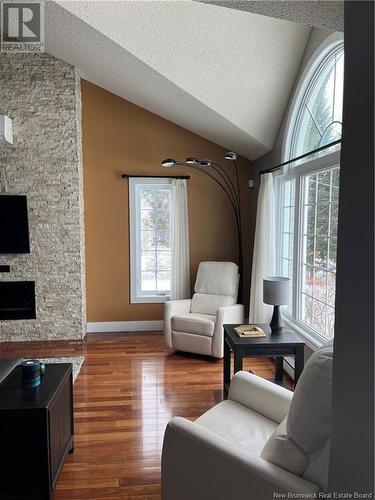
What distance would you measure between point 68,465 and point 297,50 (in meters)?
3.72

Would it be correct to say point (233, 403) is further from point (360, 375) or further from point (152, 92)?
point (152, 92)

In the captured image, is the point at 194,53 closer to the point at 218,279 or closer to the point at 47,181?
the point at 47,181

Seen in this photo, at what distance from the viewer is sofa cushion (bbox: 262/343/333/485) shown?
4.18 feet

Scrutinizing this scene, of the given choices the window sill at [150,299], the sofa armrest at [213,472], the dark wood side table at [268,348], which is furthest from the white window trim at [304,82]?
the sofa armrest at [213,472]

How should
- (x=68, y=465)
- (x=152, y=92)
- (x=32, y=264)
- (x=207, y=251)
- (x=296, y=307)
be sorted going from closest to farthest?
(x=68, y=465)
(x=296, y=307)
(x=152, y=92)
(x=32, y=264)
(x=207, y=251)

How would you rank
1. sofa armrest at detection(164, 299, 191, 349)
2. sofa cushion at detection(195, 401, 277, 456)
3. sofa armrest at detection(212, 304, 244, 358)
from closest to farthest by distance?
sofa cushion at detection(195, 401, 277, 456)
sofa armrest at detection(212, 304, 244, 358)
sofa armrest at detection(164, 299, 191, 349)

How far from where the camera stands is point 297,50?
125 inches

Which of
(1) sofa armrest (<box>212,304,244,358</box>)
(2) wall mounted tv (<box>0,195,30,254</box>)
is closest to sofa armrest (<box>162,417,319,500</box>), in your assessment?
(1) sofa armrest (<box>212,304,244,358</box>)

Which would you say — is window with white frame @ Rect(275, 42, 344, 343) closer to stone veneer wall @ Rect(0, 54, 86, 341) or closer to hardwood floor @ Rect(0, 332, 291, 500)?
hardwood floor @ Rect(0, 332, 291, 500)

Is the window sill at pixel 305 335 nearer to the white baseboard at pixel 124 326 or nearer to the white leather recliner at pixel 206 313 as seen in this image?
the white leather recliner at pixel 206 313

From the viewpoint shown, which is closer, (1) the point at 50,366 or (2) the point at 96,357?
(1) the point at 50,366

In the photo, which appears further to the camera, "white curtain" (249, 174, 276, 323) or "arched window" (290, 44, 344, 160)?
"white curtain" (249, 174, 276, 323)

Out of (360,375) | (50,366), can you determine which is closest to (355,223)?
(360,375)

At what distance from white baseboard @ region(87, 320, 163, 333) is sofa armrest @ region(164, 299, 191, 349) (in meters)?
0.84
